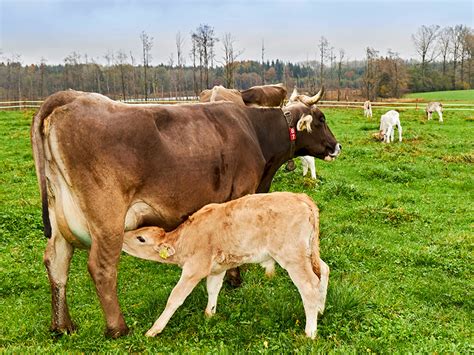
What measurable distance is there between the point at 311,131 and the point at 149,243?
3.66 m

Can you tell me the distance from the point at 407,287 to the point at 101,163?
178 inches

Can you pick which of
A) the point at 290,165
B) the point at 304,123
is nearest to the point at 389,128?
the point at 290,165

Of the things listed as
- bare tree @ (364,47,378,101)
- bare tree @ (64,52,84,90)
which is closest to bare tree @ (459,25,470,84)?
bare tree @ (364,47,378,101)

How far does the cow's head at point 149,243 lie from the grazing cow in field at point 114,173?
91mm

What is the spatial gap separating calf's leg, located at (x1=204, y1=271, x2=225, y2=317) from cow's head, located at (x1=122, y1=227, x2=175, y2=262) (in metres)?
0.63

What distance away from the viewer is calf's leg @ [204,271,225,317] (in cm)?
541

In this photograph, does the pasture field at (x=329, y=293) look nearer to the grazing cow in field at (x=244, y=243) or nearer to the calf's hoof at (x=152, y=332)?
the calf's hoof at (x=152, y=332)

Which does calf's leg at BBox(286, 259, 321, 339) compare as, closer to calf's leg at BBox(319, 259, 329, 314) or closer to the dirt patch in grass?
calf's leg at BBox(319, 259, 329, 314)

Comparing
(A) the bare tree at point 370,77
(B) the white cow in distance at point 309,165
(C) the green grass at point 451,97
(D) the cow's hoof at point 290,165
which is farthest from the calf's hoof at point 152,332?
(A) the bare tree at point 370,77

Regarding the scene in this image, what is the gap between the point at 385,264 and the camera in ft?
24.6

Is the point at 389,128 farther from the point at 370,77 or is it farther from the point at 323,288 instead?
the point at 370,77

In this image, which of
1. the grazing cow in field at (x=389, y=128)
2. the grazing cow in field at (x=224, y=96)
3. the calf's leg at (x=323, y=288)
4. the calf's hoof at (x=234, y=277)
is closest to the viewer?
the calf's leg at (x=323, y=288)

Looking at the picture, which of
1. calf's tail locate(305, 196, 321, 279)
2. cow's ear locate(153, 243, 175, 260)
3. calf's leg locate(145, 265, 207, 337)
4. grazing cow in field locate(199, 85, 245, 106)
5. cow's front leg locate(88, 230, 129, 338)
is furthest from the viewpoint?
grazing cow in field locate(199, 85, 245, 106)

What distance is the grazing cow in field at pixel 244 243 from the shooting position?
4.92 meters
